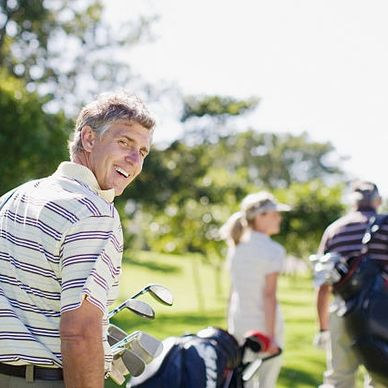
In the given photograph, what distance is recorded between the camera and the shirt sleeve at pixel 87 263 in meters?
1.86

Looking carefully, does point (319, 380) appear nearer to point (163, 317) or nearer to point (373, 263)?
point (373, 263)

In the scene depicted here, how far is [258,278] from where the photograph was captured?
201 inches

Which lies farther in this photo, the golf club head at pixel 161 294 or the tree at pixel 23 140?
the tree at pixel 23 140

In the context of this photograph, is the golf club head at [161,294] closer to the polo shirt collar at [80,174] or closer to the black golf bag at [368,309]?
the polo shirt collar at [80,174]

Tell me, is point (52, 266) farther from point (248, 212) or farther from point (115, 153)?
point (248, 212)

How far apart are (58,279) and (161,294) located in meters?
0.54

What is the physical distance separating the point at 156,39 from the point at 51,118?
8991 millimetres

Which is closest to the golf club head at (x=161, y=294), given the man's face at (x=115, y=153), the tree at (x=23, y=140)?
the man's face at (x=115, y=153)

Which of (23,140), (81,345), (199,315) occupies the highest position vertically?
(23,140)

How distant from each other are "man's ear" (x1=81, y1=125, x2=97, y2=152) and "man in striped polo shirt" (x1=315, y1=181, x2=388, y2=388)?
3.08 m

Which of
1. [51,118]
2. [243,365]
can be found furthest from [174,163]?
[243,365]

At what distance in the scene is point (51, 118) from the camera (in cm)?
1386

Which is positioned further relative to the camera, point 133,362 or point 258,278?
point 258,278

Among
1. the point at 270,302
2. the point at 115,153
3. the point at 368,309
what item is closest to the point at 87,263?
the point at 115,153
